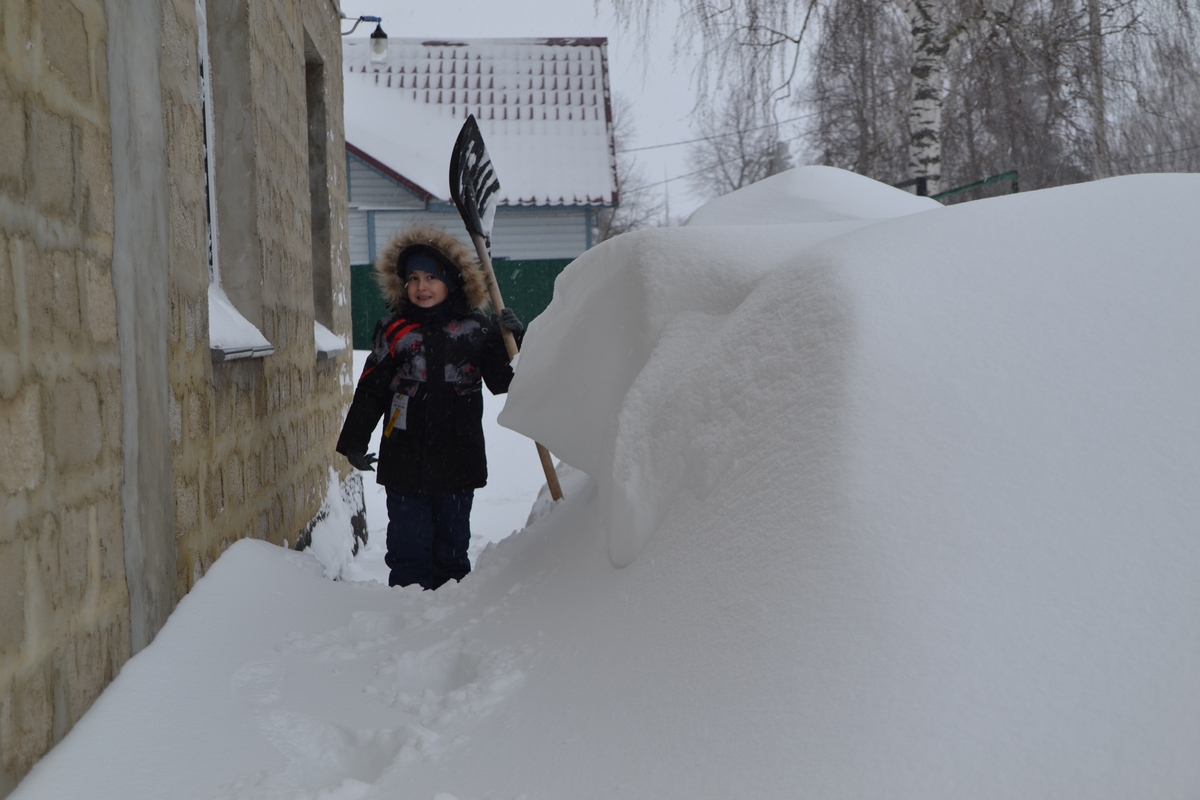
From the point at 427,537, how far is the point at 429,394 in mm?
527

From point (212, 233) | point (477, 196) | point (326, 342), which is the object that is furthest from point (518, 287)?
point (212, 233)

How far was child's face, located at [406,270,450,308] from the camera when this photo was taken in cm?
333

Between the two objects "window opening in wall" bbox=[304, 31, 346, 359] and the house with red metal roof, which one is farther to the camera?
the house with red metal roof

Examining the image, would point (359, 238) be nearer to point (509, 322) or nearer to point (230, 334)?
point (509, 322)

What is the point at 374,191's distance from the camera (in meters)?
14.9

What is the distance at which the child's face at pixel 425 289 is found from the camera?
333 centimetres

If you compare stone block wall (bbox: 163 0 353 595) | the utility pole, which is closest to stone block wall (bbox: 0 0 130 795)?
stone block wall (bbox: 163 0 353 595)

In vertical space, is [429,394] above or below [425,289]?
below

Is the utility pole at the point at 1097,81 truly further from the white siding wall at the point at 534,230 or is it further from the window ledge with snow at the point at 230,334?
the white siding wall at the point at 534,230

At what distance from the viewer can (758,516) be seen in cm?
141

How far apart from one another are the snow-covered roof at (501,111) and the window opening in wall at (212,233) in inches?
433

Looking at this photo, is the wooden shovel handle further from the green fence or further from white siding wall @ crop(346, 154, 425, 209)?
white siding wall @ crop(346, 154, 425, 209)

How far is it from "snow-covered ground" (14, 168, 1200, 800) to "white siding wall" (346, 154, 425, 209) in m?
13.3

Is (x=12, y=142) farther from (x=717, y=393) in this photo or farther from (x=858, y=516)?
(x=858, y=516)
